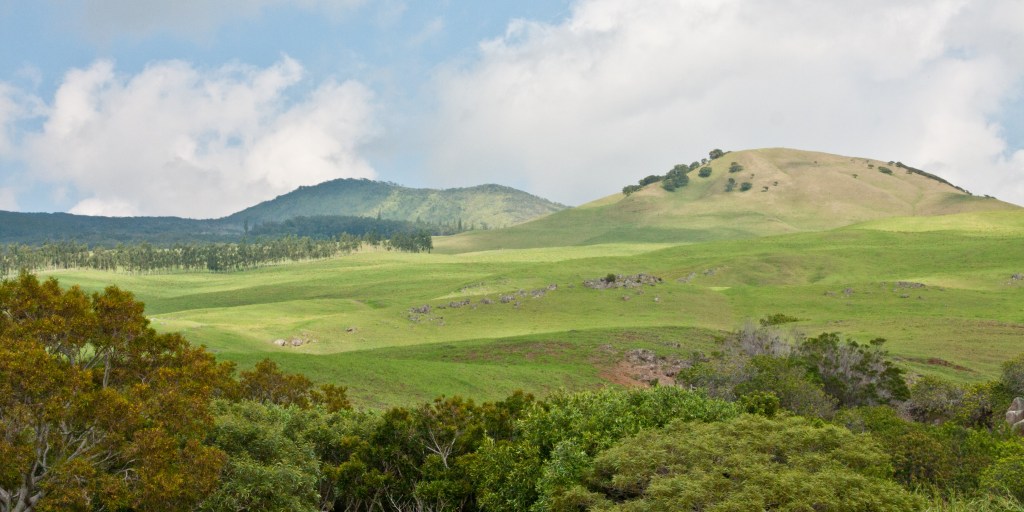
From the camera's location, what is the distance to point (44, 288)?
76.4ft

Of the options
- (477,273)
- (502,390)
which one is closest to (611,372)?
(502,390)

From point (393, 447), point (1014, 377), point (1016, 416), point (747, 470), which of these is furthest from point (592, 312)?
point (747, 470)

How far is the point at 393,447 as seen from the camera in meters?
34.3

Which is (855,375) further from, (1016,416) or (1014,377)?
(1016,416)

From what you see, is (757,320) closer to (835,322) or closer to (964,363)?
(835,322)

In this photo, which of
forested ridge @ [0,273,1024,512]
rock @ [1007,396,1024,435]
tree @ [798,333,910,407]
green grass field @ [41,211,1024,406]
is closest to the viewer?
forested ridge @ [0,273,1024,512]

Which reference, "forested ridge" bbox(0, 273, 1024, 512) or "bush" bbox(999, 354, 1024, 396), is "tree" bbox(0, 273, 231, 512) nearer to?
"forested ridge" bbox(0, 273, 1024, 512)

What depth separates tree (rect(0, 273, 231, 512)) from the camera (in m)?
21.1

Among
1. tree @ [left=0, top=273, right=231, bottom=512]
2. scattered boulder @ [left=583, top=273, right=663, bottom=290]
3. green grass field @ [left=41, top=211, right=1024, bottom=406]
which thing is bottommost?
green grass field @ [left=41, top=211, right=1024, bottom=406]

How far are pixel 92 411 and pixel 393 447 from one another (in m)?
14.5

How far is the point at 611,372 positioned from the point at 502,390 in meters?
14.2

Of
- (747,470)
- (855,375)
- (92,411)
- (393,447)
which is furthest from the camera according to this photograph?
(855,375)

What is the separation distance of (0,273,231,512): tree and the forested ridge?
60 mm

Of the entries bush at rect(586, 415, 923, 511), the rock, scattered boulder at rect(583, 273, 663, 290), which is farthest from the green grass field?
bush at rect(586, 415, 923, 511)
